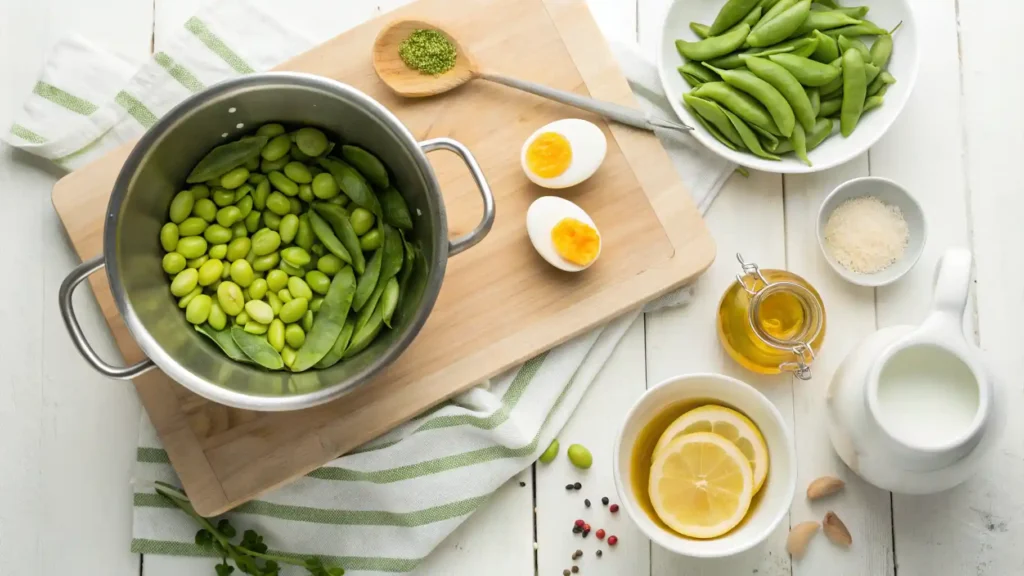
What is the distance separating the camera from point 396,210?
1331 mm

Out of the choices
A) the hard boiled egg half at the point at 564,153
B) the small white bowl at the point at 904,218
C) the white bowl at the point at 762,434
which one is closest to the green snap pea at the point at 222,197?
the hard boiled egg half at the point at 564,153

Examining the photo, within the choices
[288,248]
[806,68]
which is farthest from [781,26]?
[288,248]

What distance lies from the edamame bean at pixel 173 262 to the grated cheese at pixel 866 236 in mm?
1026

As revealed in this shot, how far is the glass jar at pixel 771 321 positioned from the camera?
1.40 metres

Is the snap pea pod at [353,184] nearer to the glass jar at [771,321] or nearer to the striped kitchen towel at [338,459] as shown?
the striped kitchen towel at [338,459]

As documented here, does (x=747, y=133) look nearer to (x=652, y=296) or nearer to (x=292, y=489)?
(x=652, y=296)

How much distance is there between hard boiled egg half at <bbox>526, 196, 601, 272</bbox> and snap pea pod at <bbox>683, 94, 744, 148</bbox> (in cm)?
27

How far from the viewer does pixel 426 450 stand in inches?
56.5

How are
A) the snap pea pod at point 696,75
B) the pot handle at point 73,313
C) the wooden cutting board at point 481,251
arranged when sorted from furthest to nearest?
the snap pea pod at point 696,75 < the wooden cutting board at point 481,251 < the pot handle at point 73,313

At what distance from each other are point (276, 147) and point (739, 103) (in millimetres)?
735

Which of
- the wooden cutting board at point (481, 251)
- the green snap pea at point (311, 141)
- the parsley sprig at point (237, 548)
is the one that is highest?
the green snap pea at point (311, 141)

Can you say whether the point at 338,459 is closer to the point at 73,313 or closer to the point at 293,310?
the point at 293,310

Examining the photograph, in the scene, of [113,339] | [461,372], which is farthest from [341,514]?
[113,339]

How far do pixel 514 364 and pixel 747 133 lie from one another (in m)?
0.53
